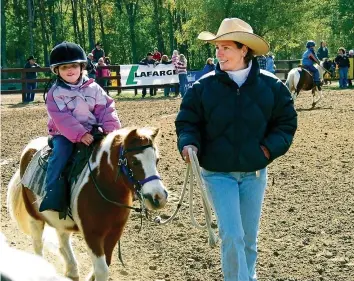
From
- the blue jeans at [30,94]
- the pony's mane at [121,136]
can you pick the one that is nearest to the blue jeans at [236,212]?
the pony's mane at [121,136]

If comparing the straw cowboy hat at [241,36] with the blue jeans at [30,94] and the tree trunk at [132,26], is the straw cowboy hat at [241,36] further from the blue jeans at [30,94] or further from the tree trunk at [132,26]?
the tree trunk at [132,26]

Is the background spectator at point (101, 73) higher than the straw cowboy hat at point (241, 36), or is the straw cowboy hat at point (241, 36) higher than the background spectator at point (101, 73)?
the straw cowboy hat at point (241, 36)

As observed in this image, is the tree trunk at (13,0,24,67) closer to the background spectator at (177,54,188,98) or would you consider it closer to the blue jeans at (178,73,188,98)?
the background spectator at (177,54,188,98)

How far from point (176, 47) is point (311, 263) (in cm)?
6316

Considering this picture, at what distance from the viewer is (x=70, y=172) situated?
548cm

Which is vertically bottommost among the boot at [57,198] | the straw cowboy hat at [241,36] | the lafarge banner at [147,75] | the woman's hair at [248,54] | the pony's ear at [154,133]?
the lafarge banner at [147,75]

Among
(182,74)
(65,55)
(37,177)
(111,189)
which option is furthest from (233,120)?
(182,74)

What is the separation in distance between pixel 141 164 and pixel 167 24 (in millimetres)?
65454

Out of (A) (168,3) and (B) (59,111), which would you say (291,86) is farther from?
(A) (168,3)

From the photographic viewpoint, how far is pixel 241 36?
14.7 ft

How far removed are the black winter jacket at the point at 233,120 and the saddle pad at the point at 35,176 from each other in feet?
5.48

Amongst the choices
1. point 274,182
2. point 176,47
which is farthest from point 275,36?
point 274,182

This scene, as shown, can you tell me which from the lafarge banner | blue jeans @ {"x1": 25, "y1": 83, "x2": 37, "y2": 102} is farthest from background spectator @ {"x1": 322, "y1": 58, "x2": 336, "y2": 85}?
blue jeans @ {"x1": 25, "y1": 83, "x2": 37, "y2": 102}

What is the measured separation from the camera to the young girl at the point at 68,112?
5.39 m
